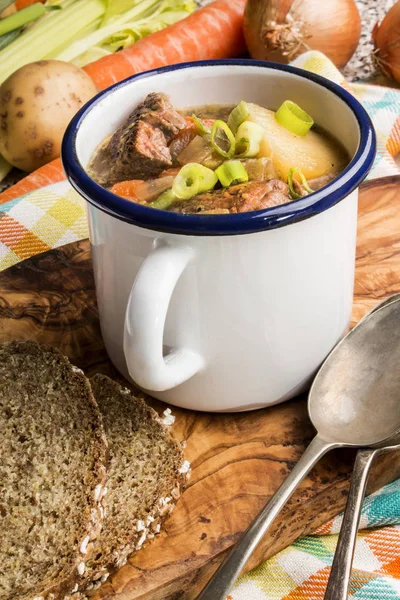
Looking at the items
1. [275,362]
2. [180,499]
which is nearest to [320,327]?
[275,362]

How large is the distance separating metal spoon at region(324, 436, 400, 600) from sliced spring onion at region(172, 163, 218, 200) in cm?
63

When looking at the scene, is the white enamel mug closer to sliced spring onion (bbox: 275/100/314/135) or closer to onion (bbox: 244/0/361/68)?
sliced spring onion (bbox: 275/100/314/135)

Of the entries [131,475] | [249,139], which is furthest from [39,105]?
[131,475]

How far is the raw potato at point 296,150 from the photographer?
1619 millimetres

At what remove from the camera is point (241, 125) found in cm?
165

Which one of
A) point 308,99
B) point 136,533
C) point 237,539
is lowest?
point 237,539

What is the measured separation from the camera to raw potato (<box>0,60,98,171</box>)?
10.0 ft

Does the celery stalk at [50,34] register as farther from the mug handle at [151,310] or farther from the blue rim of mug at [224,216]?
the mug handle at [151,310]

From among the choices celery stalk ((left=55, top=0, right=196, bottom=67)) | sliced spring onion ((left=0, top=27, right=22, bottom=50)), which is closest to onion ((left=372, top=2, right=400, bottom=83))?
celery stalk ((left=55, top=0, right=196, bottom=67))

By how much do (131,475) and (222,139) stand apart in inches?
28.9

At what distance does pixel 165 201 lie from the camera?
5.08ft

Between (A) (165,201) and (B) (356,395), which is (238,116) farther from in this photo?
(B) (356,395)

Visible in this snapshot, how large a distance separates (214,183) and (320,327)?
38 centimetres

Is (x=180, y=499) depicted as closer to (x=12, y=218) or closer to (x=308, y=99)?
(x=308, y=99)
